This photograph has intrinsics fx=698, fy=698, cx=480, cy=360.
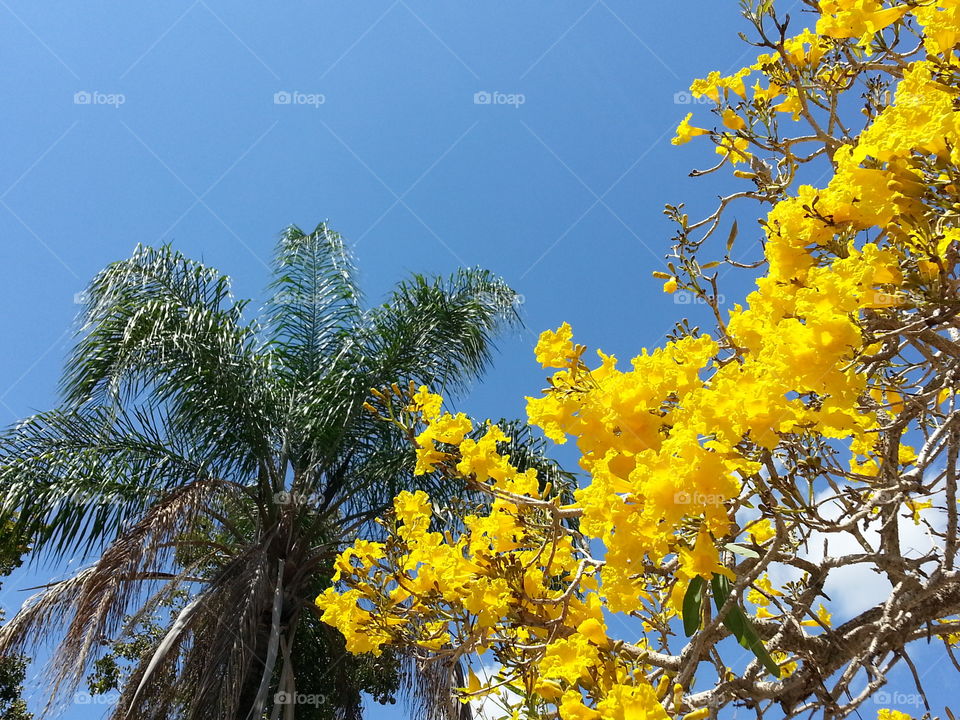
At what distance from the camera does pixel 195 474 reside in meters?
5.49

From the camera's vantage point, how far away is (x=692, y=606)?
1199mm

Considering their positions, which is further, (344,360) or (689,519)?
(344,360)

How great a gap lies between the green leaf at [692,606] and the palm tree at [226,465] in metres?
3.99

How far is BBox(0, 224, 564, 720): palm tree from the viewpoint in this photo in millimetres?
4609

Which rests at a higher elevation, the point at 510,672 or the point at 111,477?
the point at 111,477

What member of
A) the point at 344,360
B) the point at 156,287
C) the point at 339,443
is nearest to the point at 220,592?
the point at 339,443

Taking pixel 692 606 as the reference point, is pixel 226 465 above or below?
above

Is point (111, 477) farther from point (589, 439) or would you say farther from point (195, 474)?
point (589, 439)

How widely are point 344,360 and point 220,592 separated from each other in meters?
2.08

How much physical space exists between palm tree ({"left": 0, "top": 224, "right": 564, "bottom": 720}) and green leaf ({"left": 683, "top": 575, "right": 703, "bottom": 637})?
3.99 metres

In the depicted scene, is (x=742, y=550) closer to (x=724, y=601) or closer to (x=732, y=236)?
(x=724, y=601)

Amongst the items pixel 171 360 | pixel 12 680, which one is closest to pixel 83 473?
pixel 171 360

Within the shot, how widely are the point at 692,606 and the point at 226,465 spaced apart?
17.7ft

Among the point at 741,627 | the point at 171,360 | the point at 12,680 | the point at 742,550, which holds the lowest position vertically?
the point at 741,627
